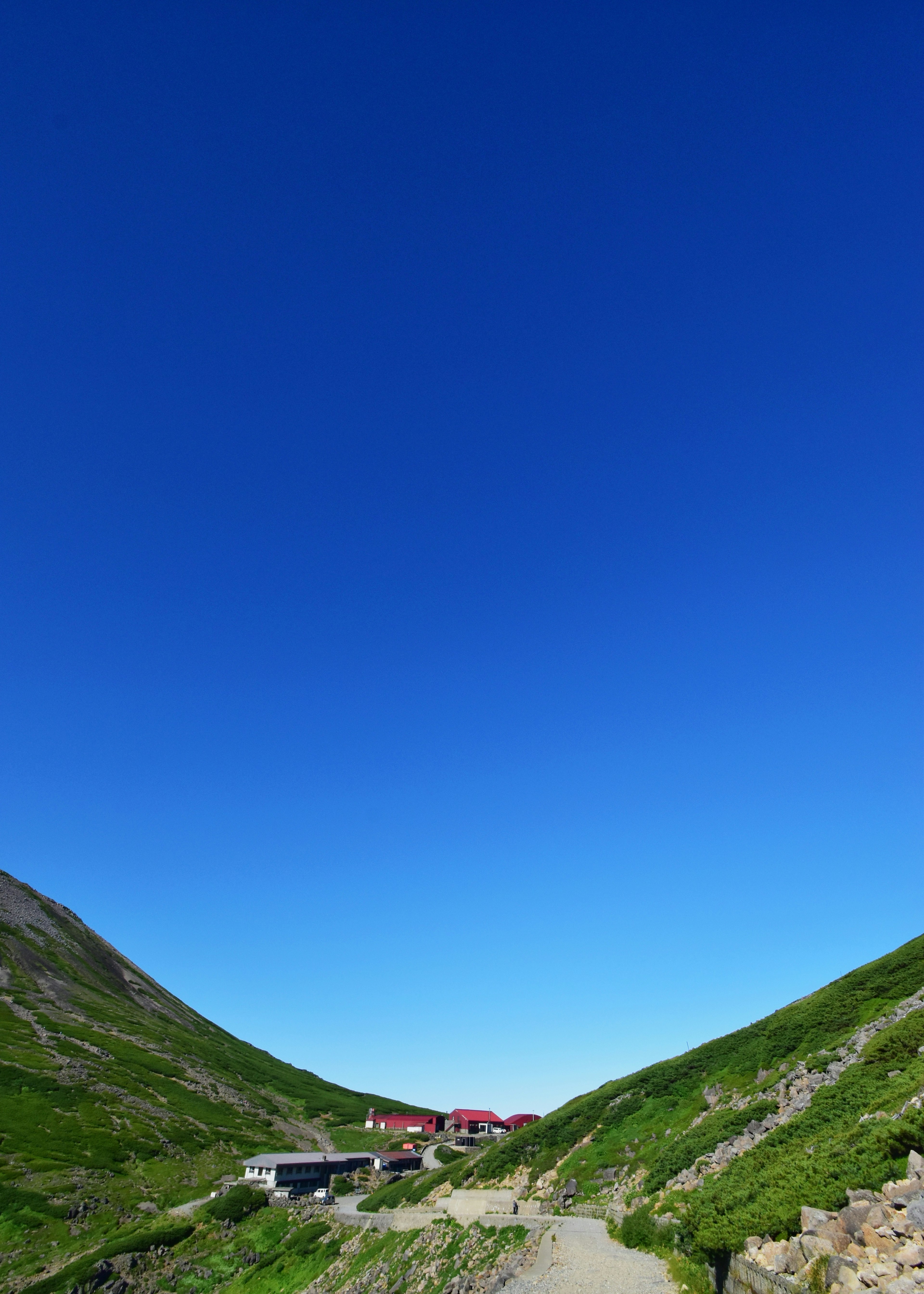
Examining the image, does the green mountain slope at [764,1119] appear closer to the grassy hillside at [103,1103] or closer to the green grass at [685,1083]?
the green grass at [685,1083]

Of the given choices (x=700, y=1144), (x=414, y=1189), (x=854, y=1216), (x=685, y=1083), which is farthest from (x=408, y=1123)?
(x=854, y=1216)

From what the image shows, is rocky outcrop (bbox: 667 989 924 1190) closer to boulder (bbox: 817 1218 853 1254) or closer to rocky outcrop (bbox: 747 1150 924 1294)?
rocky outcrop (bbox: 747 1150 924 1294)

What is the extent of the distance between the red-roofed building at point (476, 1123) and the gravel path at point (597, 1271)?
147 meters

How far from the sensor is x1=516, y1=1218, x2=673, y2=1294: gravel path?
25.0 meters

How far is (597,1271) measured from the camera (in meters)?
27.6

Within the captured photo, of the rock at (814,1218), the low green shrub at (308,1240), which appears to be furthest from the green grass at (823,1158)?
the low green shrub at (308,1240)

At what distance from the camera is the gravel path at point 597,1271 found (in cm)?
2498

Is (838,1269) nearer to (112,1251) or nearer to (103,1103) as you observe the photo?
(112,1251)

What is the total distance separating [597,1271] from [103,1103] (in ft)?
371

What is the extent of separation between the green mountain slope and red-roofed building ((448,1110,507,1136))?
351 feet

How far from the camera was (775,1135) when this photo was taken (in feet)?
107

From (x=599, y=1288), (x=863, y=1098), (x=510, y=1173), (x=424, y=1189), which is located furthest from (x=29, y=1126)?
(x=863, y=1098)

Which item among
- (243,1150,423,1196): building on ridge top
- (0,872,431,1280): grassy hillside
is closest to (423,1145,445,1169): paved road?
(243,1150,423,1196): building on ridge top

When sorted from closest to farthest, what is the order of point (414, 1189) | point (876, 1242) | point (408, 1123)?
1. point (876, 1242)
2. point (414, 1189)
3. point (408, 1123)
